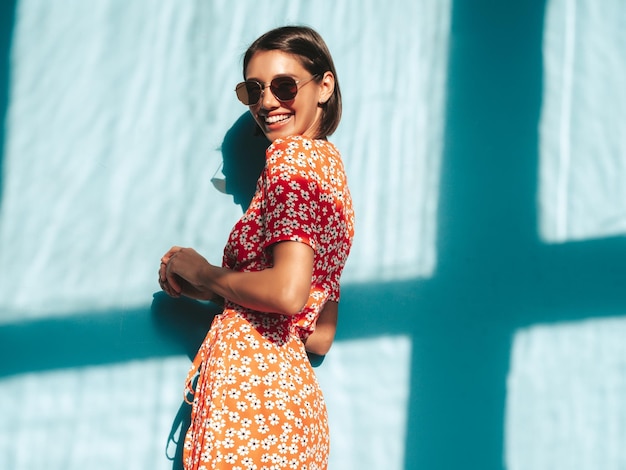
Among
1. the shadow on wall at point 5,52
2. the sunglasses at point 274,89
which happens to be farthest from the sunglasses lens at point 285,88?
the shadow on wall at point 5,52

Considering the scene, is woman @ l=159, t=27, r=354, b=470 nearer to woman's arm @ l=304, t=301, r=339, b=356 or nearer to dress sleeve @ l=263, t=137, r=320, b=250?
dress sleeve @ l=263, t=137, r=320, b=250

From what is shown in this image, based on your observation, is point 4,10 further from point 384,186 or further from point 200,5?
point 384,186

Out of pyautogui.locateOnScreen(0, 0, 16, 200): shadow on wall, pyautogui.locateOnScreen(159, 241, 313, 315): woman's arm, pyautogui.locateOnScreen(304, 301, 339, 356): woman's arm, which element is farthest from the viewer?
pyautogui.locateOnScreen(0, 0, 16, 200): shadow on wall

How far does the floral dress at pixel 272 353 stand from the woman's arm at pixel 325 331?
262mm

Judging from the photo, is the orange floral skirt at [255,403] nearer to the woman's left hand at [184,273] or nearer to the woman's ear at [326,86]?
the woman's left hand at [184,273]

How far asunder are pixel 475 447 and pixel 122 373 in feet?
2.91

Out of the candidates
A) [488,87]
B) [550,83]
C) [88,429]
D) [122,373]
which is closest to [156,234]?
[122,373]

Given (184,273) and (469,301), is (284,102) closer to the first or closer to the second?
(184,273)

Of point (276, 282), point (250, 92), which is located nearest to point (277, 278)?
point (276, 282)

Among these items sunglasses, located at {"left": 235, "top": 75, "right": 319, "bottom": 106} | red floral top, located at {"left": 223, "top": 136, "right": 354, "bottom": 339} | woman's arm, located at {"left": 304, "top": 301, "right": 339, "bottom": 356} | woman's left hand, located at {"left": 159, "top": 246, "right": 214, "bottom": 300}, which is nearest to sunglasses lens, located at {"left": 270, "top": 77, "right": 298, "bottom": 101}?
sunglasses, located at {"left": 235, "top": 75, "right": 319, "bottom": 106}

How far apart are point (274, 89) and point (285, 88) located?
0.03 meters

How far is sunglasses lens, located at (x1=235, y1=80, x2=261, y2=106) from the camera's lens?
168 cm

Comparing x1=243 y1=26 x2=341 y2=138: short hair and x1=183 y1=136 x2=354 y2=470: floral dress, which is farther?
x1=243 y1=26 x2=341 y2=138: short hair

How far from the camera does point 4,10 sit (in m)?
2.11
